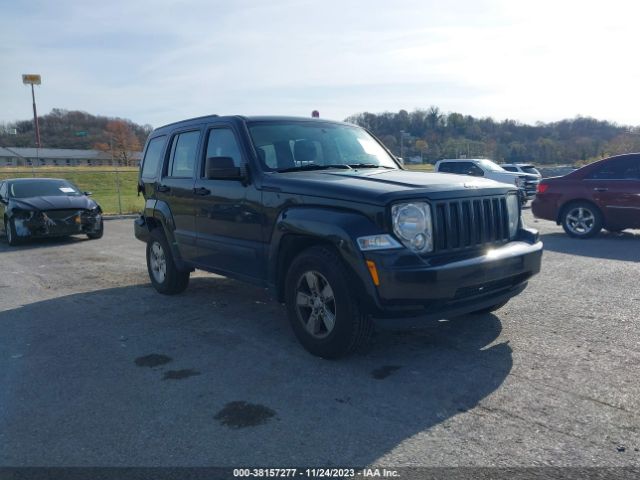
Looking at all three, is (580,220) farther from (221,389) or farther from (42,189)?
(42,189)

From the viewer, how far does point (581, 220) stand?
1057 centimetres

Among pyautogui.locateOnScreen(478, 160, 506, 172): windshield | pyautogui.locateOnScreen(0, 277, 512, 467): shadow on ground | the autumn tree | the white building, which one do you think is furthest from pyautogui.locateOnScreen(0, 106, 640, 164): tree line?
the white building

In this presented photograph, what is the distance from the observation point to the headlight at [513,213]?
15.1ft

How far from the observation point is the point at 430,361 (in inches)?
164

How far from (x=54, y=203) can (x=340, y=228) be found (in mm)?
9713

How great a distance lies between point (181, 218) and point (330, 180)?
7.81 feet

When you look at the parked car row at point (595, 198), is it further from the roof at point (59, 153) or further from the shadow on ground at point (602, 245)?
the roof at point (59, 153)

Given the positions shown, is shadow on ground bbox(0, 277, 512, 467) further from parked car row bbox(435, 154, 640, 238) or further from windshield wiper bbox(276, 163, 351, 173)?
parked car row bbox(435, 154, 640, 238)

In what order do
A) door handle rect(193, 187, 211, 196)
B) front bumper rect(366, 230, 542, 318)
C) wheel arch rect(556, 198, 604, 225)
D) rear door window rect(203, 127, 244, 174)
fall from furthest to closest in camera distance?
wheel arch rect(556, 198, 604, 225)
door handle rect(193, 187, 211, 196)
rear door window rect(203, 127, 244, 174)
front bumper rect(366, 230, 542, 318)

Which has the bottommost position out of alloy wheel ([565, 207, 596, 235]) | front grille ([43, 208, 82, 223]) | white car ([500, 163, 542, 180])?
alloy wheel ([565, 207, 596, 235])

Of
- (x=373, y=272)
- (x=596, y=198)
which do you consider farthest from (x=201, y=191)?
(x=596, y=198)

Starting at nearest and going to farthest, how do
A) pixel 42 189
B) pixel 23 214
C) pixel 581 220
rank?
pixel 581 220 → pixel 23 214 → pixel 42 189

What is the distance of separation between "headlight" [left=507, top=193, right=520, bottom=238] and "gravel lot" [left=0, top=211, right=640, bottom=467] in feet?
3.00

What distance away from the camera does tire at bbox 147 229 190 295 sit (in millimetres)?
6496
